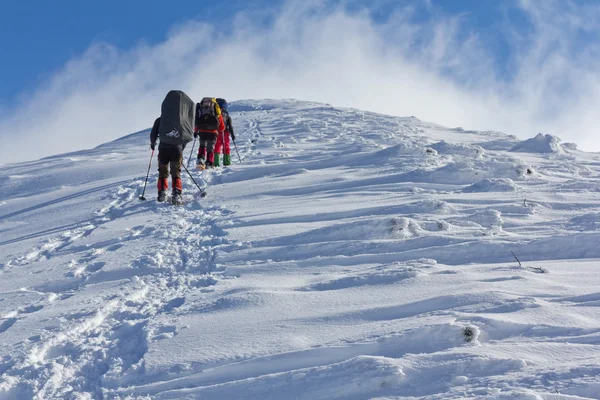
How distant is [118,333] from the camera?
14.1ft

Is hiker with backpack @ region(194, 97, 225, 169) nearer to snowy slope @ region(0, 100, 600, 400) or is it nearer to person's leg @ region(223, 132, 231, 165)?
person's leg @ region(223, 132, 231, 165)

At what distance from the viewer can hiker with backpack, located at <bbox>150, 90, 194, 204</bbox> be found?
877cm

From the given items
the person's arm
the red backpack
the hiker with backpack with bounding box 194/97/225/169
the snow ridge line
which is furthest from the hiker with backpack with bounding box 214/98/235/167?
the snow ridge line

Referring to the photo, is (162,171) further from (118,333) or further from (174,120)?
(118,333)

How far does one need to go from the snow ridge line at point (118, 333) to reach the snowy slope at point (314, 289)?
0.05 ft

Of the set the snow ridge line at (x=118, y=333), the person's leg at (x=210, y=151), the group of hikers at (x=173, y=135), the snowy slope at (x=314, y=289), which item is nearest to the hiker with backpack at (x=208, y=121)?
the person's leg at (x=210, y=151)

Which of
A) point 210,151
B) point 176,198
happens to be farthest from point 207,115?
point 176,198

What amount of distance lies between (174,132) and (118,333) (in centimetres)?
498

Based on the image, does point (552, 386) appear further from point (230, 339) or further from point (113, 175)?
point (113, 175)

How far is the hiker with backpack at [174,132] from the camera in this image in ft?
28.8

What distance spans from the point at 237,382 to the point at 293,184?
21.9ft

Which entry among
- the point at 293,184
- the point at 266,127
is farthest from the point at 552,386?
the point at 266,127

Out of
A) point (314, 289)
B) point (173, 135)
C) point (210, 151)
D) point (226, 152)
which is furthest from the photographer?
point (226, 152)

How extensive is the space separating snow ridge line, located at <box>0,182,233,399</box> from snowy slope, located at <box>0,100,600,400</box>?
0.02 meters
